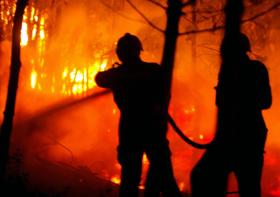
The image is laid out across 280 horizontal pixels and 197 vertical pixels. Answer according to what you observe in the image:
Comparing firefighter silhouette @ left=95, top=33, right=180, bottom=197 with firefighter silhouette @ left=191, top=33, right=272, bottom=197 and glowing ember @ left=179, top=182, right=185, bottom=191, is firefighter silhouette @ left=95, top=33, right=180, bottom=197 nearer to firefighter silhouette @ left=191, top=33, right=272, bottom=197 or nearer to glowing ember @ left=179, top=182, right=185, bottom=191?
firefighter silhouette @ left=191, top=33, right=272, bottom=197

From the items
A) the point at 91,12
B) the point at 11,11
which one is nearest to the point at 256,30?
the point at 91,12

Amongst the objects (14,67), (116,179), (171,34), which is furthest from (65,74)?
(171,34)

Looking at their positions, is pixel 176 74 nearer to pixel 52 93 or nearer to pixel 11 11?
pixel 52 93

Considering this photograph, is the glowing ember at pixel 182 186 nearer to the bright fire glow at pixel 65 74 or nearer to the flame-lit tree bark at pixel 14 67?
the flame-lit tree bark at pixel 14 67

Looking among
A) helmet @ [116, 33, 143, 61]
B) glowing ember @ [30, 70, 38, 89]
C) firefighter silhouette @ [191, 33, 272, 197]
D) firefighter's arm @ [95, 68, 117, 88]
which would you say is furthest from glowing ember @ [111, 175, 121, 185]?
glowing ember @ [30, 70, 38, 89]

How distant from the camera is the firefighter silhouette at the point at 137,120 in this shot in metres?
5.01

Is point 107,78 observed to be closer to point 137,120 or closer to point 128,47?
point 128,47

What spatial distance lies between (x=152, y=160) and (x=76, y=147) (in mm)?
8633

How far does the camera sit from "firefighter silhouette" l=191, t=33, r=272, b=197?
450 centimetres

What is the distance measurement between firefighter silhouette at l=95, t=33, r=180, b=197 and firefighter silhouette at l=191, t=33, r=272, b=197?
0.55m

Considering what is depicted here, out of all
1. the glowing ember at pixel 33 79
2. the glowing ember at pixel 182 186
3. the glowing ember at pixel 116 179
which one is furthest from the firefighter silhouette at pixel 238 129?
the glowing ember at pixel 33 79

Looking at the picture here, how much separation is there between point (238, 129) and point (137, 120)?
116cm

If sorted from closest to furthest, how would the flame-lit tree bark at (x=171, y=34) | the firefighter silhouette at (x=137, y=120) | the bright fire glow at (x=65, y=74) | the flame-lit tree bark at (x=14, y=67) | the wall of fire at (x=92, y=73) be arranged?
the flame-lit tree bark at (x=171, y=34) → the firefighter silhouette at (x=137, y=120) → the flame-lit tree bark at (x=14, y=67) → the wall of fire at (x=92, y=73) → the bright fire glow at (x=65, y=74)

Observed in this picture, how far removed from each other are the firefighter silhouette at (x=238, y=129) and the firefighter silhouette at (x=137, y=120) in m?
0.55
